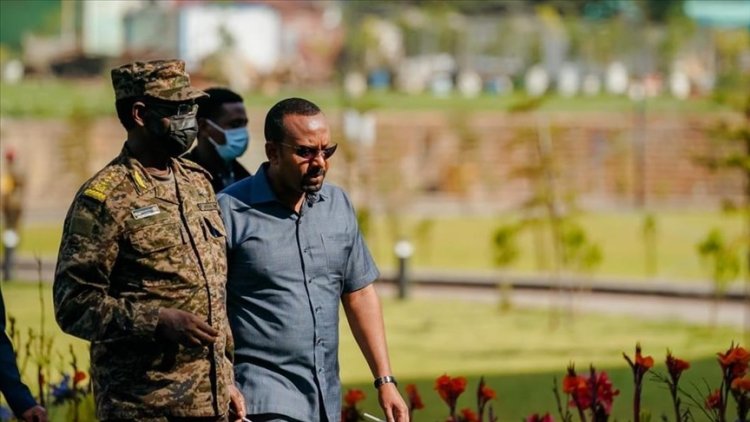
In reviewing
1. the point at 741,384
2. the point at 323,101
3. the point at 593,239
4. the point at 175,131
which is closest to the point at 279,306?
the point at 175,131

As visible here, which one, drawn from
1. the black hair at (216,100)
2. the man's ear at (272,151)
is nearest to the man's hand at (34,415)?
the man's ear at (272,151)

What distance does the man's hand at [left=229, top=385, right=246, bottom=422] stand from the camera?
4.68 metres

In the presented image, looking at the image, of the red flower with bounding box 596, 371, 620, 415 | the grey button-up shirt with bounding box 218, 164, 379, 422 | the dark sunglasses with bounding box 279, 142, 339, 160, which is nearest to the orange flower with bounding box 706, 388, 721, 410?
the red flower with bounding box 596, 371, 620, 415

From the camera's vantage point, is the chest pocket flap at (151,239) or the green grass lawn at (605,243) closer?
the chest pocket flap at (151,239)

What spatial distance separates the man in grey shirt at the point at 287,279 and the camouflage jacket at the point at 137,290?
339 millimetres

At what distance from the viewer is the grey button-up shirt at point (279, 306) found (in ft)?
16.1

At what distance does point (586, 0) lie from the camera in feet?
293

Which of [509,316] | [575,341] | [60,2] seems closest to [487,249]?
[509,316]

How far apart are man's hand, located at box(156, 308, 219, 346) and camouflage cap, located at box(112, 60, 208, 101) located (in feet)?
1.83

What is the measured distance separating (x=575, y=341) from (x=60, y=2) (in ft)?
138

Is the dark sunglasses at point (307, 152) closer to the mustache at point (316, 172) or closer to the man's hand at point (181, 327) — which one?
the mustache at point (316, 172)

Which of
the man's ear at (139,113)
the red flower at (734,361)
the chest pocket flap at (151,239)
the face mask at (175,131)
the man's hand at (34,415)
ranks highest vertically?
the man's ear at (139,113)

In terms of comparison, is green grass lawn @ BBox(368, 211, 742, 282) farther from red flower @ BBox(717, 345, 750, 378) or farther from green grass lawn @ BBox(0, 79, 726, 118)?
red flower @ BBox(717, 345, 750, 378)

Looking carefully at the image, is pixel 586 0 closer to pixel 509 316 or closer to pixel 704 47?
pixel 704 47
